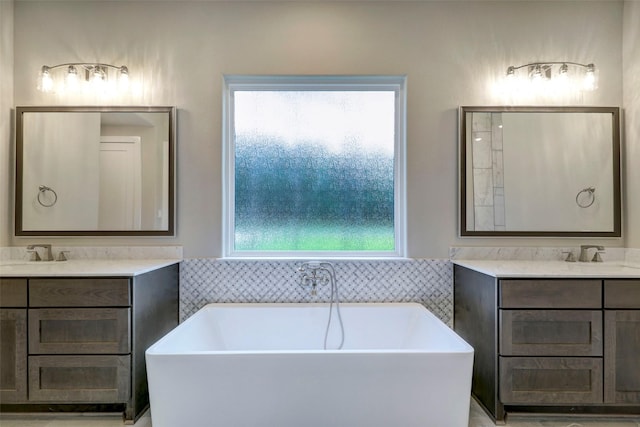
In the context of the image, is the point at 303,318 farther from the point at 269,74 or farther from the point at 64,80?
the point at 64,80

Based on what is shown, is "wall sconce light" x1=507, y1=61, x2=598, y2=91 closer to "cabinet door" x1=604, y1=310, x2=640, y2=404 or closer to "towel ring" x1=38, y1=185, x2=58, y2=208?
"cabinet door" x1=604, y1=310, x2=640, y2=404

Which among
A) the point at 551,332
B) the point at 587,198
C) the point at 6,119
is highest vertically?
the point at 6,119

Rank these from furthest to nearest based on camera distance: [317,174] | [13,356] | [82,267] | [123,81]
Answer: [317,174]
[123,81]
[82,267]
[13,356]

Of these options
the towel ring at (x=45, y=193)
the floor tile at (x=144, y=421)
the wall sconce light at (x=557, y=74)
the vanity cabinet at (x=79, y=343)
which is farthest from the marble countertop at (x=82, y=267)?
the wall sconce light at (x=557, y=74)

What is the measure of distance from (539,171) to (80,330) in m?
2.94

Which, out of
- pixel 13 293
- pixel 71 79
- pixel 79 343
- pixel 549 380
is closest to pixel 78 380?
pixel 79 343

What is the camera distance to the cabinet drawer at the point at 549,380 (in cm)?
188

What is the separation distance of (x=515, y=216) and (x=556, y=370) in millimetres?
998

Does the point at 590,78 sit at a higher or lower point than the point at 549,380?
higher

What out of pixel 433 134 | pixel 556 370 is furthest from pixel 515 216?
pixel 556 370

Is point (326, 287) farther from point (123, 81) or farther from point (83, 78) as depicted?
point (83, 78)

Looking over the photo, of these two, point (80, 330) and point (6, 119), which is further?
point (6, 119)

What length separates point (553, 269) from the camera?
208cm

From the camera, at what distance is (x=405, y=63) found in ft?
8.19
